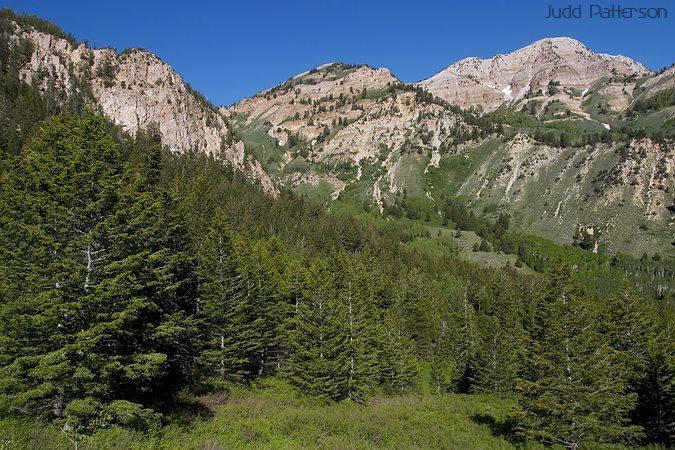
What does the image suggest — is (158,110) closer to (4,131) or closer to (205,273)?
(4,131)

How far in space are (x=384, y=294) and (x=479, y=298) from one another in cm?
4094

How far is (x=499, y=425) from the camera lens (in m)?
A: 30.2

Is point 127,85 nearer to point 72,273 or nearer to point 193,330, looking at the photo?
point 193,330

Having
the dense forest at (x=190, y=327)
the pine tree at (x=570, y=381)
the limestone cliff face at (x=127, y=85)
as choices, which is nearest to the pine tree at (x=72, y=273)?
the dense forest at (x=190, y=327)

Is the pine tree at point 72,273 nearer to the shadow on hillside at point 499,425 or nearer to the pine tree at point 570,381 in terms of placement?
the pine tree at point 570,381

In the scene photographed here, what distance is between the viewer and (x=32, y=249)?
50.0 feet

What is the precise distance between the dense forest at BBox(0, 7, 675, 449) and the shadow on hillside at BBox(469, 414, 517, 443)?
491 millimetres

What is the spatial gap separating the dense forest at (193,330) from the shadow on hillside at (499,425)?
1.61 ft

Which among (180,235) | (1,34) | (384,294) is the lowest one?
(384,294)

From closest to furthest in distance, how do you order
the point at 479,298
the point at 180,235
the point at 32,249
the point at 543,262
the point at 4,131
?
the point at 32,249 < the point at 180,235 < the point at 4,131 < the point at 479,298 < the point at 543,262

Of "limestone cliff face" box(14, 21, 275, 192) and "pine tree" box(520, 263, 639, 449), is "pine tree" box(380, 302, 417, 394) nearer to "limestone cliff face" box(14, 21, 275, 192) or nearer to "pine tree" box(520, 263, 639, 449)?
"pine tree" box(520, 263, 639, 449)

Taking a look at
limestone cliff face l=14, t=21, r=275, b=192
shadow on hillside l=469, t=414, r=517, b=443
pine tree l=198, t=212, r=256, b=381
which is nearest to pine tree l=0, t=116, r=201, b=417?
pine tree l=198, t=212, r=256, b=381

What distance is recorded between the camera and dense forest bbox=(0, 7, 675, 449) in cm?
1487

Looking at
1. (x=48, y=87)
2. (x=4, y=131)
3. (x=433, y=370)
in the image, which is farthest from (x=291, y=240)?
(x=48, y=87)
